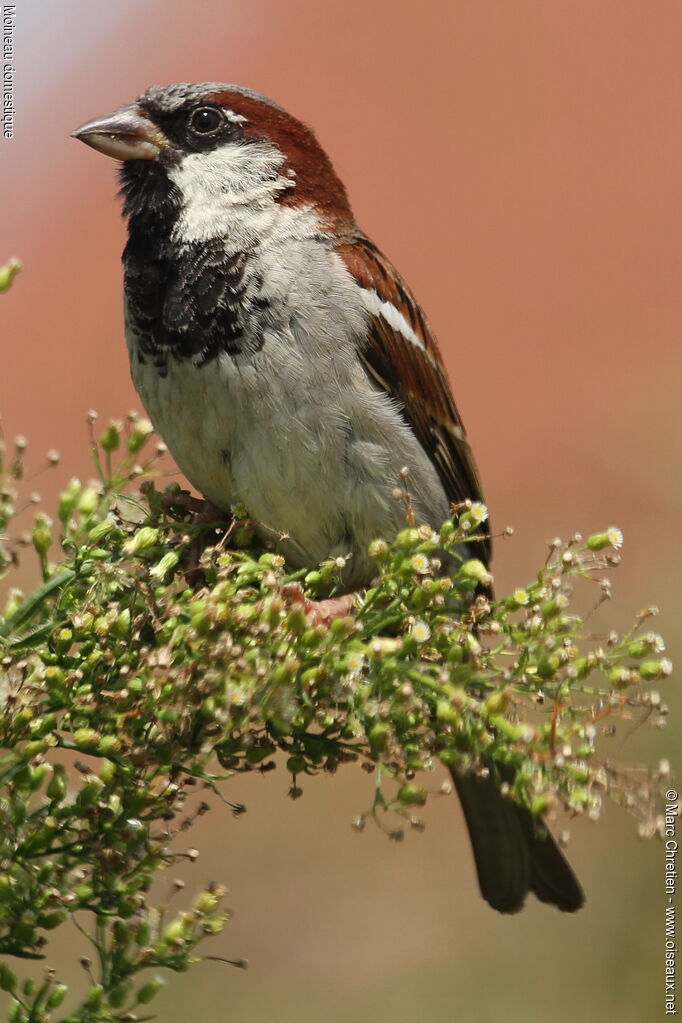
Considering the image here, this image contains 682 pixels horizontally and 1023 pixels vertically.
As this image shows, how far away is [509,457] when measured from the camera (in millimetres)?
6016

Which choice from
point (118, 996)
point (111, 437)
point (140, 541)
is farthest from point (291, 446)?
point (118, 996)

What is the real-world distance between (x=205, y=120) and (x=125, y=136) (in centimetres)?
17

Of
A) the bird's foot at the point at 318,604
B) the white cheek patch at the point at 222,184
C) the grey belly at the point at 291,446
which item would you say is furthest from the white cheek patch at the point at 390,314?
the bird's foot at the point at 318,604

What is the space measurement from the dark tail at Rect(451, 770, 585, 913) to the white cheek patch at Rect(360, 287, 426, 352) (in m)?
0.85

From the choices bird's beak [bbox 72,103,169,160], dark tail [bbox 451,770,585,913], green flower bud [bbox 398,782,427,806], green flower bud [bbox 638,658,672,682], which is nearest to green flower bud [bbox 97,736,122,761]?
green flower bud [bbox 398,782,427,806]

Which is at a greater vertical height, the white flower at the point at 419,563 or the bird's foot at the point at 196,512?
the bird's foot at the point at 196,512

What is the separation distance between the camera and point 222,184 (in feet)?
7.78

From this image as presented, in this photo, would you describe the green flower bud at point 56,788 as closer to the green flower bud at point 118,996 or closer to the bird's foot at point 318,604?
the green flower bud at point 118,996

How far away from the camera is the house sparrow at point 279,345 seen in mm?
2162

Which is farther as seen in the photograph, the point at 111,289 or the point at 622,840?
the point at 111,289

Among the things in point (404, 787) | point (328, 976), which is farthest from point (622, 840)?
point (404, 787)

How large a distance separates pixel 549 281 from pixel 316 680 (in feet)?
19.8

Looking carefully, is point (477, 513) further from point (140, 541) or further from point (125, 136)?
point (125, 136)

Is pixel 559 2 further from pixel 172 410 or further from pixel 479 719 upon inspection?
pixel 479 719
